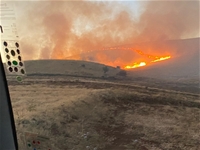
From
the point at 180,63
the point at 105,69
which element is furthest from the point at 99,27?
the point at 180,63

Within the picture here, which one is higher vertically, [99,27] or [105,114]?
[99,27]

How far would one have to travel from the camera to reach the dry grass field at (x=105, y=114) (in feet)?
2.48

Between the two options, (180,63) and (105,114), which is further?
(105,114)

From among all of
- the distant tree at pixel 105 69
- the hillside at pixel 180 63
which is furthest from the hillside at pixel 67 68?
the hillside at pixel 180 63

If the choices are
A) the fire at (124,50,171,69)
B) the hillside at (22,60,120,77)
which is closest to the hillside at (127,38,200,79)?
the fire at (124,50,171,69)

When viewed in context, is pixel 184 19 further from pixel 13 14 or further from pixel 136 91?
pixel 13 14

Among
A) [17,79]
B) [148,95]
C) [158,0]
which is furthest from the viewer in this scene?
[17,79]

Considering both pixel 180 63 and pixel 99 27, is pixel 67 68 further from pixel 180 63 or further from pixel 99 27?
pixel 180 63

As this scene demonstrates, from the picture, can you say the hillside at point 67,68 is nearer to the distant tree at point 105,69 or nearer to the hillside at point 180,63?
the distant tree at point 105,69

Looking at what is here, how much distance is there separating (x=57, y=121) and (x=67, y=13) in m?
0.38

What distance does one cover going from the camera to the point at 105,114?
850 mm

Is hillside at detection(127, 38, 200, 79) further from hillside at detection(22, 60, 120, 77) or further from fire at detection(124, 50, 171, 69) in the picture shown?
hillside at detection(22, 60, 120, 77)

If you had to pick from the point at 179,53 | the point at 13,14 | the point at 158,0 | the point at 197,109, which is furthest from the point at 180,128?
the point at 13,14

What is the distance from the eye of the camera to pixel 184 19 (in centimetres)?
67
